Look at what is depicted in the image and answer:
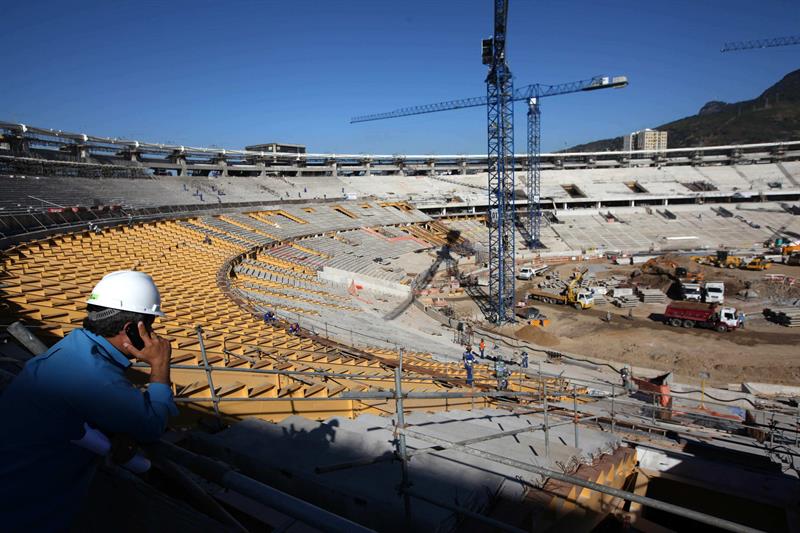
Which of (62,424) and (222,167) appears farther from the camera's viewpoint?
(222,167)

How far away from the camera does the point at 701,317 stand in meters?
21.5

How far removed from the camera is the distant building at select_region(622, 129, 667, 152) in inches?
5639

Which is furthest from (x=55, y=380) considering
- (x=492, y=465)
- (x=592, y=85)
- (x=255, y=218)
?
(x=592, y=85)

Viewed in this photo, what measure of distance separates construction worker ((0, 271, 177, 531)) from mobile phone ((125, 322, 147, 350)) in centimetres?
15

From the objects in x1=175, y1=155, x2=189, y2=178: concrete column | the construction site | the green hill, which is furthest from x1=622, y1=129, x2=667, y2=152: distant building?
Answer: x1=175, y1=155, x2=189, y2=178: concrete column

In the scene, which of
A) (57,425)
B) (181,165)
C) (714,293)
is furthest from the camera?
(181,165)

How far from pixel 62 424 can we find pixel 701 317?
82.4 feet

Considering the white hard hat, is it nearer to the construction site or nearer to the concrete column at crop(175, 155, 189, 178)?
the construction site

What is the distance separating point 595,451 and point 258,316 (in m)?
10.6

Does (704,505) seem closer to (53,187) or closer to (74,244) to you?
(74,244)

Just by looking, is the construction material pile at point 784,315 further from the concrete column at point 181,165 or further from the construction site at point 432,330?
the concrete column at point 181,165

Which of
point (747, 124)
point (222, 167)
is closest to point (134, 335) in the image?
point (222, 167)

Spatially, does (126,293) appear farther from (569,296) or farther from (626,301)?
(626,301)

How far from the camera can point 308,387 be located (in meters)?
7.24
